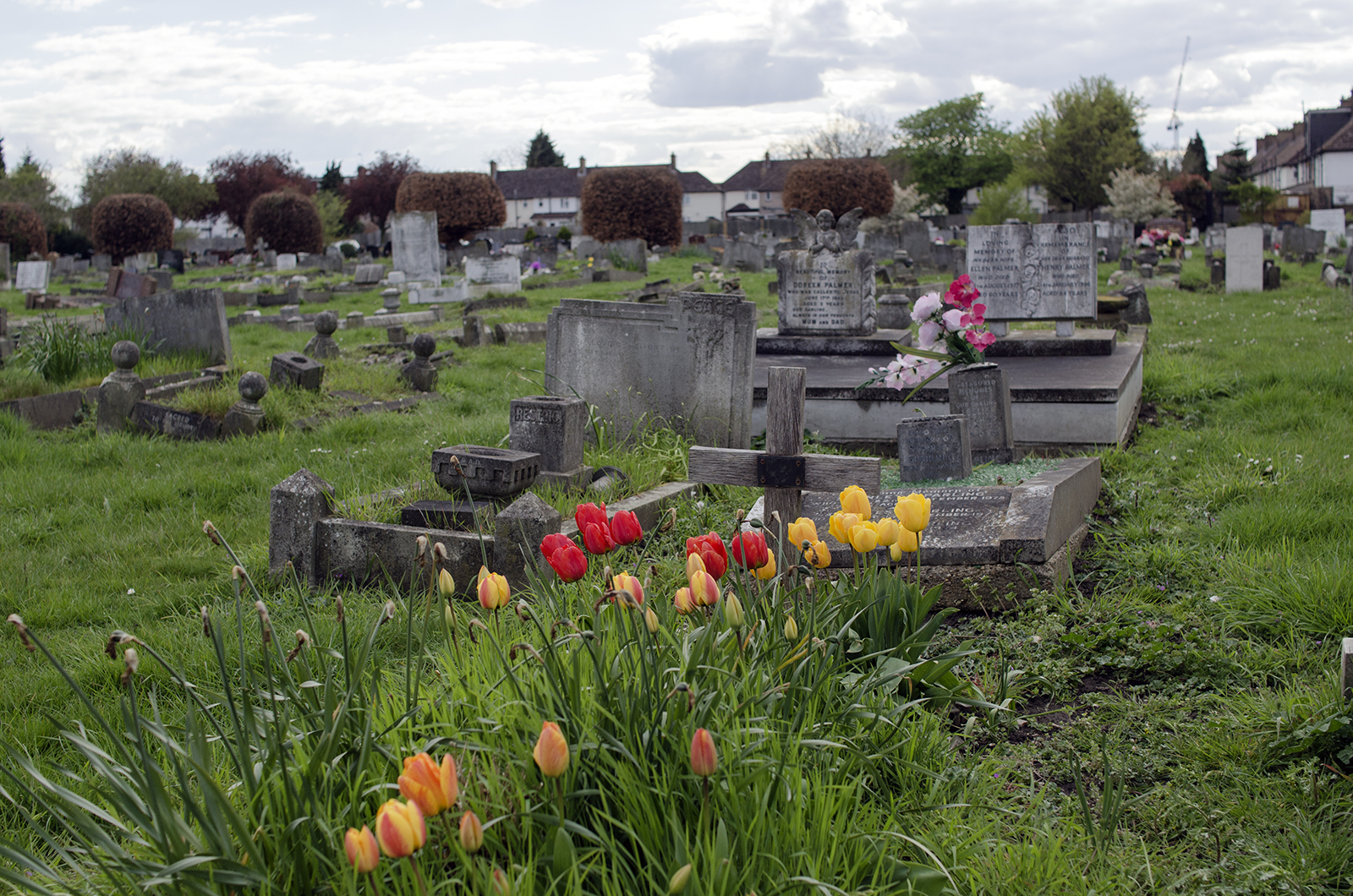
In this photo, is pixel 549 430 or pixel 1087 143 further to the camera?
pixel 1087 143

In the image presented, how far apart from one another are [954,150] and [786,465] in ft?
198

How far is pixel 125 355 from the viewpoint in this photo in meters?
8.15

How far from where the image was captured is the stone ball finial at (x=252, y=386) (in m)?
7.70

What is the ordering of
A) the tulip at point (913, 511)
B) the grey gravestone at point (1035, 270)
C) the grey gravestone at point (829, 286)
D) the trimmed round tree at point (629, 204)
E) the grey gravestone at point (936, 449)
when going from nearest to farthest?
the tulip at point (913, 511)
the grey gravestone at point (936, 449)
the grey gravestone at point (1035, 270)
the grey gravestone at point (829, 286)
the trimmed round tree at point (629, 204)

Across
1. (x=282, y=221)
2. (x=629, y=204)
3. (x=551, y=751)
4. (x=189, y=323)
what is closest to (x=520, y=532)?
(x=551, y=751)

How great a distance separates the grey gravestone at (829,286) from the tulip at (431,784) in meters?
8.55

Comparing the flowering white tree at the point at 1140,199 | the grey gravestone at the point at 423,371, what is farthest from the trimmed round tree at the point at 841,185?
the grey gravestone at the point at 423,371

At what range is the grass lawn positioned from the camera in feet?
7.64

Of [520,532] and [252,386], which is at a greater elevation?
[252,386]

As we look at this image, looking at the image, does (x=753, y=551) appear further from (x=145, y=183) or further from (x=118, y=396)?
(x=145, y=183)

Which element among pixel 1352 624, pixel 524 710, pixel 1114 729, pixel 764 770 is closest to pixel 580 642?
pixel 524 710

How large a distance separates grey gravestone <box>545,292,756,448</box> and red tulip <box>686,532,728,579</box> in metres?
4.19

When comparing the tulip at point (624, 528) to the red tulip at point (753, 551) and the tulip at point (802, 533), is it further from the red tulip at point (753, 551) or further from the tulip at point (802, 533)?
the tulip at point (802, 533)

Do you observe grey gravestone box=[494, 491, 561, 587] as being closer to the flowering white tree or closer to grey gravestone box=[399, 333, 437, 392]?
grey gravestone box=[399, 333, 437, 392]
